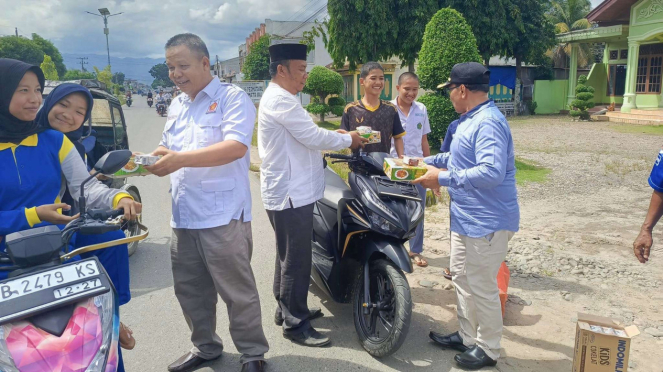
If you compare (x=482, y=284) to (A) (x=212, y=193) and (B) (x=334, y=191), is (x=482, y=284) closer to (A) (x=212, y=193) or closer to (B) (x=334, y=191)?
(B) (x=334, y=191)

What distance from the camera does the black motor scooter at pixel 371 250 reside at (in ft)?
10.0

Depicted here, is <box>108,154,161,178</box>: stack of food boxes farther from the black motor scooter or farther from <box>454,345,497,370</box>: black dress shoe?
<box>454,345,497,370</box>: black dress shoe

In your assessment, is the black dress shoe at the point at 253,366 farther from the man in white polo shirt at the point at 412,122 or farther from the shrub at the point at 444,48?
the shrub at the point at 444,48

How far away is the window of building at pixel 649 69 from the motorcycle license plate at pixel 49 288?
82.4 ft

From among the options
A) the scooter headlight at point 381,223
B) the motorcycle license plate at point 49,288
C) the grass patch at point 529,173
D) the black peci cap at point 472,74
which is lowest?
the grass patch at point 529,173

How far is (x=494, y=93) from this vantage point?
26.6 m

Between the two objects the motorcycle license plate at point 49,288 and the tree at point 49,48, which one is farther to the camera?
the tree at point 49,48

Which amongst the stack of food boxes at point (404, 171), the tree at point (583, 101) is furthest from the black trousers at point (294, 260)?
the tree at point (583, 101)

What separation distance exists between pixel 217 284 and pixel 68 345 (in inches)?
48.3

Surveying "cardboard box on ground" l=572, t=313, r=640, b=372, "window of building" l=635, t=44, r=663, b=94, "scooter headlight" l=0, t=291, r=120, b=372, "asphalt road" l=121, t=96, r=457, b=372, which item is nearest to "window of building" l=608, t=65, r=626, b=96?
"window of building" l=635, t=44, r=663, b=94

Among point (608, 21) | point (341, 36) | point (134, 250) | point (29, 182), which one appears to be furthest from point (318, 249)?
point (608, 21)

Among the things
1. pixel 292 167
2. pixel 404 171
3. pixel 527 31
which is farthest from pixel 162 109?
pixel 404 171

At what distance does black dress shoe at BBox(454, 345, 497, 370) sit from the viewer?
119 inches

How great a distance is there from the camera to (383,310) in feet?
10.5
